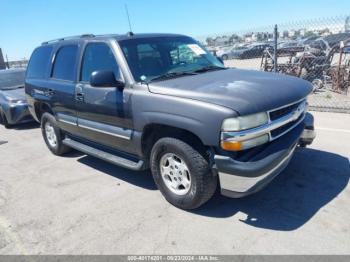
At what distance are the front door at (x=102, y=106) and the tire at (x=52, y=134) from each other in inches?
41.8

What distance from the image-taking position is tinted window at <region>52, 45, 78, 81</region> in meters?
4.95

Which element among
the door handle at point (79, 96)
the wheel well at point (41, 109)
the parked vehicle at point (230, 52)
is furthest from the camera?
the parked vehicle at point (230, 52)

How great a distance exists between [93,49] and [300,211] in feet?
11.0

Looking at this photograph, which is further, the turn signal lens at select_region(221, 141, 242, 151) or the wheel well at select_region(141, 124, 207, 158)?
the wheel well at select_region(141, 124, 207, 158)

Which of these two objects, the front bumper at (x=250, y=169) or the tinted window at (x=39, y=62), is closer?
the front bumper at (x=250, y=169)

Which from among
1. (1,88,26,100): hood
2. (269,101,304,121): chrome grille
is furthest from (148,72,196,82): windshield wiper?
(1,88,26,100): hood

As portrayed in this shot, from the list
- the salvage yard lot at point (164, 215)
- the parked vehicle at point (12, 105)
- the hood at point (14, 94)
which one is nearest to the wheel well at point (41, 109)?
the salvage yard lot at point (164, 215)

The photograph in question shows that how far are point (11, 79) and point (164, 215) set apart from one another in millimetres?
8212

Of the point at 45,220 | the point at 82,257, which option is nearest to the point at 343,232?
the point at 82,257

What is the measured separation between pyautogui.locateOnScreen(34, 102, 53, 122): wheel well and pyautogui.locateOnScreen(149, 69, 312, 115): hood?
3.04 meters

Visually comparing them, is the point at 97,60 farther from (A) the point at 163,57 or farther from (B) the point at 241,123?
(B) the point at 241,123

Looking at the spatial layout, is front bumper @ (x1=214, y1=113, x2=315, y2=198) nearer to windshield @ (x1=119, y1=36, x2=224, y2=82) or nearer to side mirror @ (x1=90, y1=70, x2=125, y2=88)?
windshield @ (x1=119, y1=36, x2=224, y2=82)

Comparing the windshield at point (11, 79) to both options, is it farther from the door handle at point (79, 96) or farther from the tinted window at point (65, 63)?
the door handle at point (79, 96)

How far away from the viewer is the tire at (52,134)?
5.83 metres
